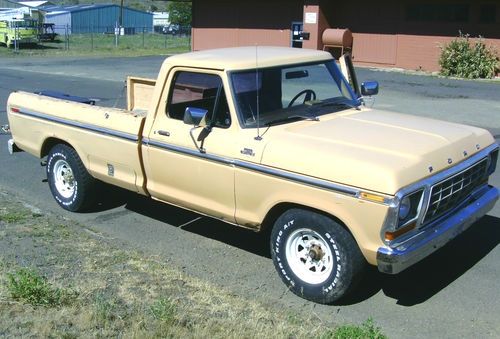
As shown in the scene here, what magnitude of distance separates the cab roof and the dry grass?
1822 mm

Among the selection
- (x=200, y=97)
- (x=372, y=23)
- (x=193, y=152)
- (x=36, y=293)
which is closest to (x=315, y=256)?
(x=193, y=152)

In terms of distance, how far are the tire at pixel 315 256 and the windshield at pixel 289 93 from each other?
96 cm

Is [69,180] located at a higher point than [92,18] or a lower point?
lower

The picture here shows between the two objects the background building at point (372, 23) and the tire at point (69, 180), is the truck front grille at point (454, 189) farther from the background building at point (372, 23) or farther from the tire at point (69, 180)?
the background building at point (372, 23)

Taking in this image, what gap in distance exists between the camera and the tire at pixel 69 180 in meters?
6.53

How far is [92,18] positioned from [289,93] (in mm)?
84088

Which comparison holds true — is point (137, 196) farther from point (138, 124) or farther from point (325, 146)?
point (325, 146)

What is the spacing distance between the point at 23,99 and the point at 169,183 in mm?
2637

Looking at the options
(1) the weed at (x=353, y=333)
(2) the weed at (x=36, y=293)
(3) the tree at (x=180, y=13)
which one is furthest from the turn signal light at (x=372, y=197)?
(3) the tree at (x=180, y=13)

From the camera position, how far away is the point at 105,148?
6082 millimetres

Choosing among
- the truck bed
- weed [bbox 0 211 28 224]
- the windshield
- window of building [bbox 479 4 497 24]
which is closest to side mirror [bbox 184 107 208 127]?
the windshield

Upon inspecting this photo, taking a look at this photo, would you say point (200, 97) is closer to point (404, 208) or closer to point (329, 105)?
point (329, 105)

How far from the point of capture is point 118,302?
174 inches

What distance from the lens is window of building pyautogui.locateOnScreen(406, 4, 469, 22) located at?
24.3 metres
